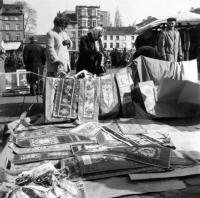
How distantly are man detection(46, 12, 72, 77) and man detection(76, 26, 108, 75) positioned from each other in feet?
1.17

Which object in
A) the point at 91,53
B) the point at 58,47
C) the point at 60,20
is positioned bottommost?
the point at 91,53

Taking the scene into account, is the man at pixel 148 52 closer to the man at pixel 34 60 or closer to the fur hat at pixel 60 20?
the fur hat at pixel 60 20

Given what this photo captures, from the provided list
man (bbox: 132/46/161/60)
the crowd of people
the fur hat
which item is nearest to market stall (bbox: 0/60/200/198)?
man (bbox: 132/46/161/60)

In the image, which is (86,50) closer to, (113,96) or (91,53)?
(91,53)

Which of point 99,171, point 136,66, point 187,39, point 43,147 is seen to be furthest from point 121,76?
point 187,39

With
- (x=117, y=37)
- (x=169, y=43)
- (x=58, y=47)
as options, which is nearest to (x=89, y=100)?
(x=58, y=47)

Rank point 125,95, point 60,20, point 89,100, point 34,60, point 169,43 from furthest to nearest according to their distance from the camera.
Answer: point 34,60
point 169,43
point 60,20
point 125,95
point 89,100

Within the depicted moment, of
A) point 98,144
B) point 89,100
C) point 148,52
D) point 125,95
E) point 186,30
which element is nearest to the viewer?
point 98,144

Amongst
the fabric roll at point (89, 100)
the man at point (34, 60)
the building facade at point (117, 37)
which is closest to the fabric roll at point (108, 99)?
the fabric roll at point (89, 100)

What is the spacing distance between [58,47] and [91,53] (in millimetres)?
652

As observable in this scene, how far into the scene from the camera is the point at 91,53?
6.87 metres

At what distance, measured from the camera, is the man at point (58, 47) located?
21.0ft

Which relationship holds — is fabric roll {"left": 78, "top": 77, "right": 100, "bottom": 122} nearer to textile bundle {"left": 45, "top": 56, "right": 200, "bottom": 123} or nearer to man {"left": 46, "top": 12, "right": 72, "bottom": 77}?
textile bundle {"left": 45, "top": 56, "right": 200, "bottom": 123}

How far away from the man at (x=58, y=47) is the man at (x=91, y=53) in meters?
0.36
